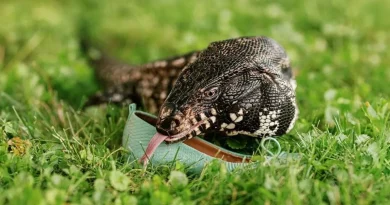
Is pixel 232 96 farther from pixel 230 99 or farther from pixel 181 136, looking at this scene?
pixel 181 136

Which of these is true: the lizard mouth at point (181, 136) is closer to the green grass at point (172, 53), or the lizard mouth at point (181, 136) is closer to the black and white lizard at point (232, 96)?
the black and white lizard at point (232, 96)

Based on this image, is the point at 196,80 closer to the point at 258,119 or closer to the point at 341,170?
the point at 258,119

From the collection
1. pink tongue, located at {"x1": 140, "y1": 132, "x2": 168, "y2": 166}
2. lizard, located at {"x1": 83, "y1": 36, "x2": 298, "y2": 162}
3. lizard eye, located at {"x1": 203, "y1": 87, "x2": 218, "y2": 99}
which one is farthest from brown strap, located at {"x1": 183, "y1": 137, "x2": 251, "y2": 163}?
lizard eye, located at {"x1": 203, "y1": 87, "x2": 218, "y2": 99}

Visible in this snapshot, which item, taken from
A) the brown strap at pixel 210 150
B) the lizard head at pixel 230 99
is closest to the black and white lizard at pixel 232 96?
the lizard head at pixel 230 99

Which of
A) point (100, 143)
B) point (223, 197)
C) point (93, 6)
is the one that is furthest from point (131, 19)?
point (223, 197)

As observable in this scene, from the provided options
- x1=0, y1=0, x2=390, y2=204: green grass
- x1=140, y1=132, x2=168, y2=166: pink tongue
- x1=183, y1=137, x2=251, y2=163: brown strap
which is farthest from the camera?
x1=183, y1=137, x2=251, y2=163: brown strap

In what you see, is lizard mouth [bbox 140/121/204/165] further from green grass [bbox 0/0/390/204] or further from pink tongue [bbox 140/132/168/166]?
green grass [bbox 0/0/390/204]

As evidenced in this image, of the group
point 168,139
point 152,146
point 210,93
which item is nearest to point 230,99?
point 210,93
